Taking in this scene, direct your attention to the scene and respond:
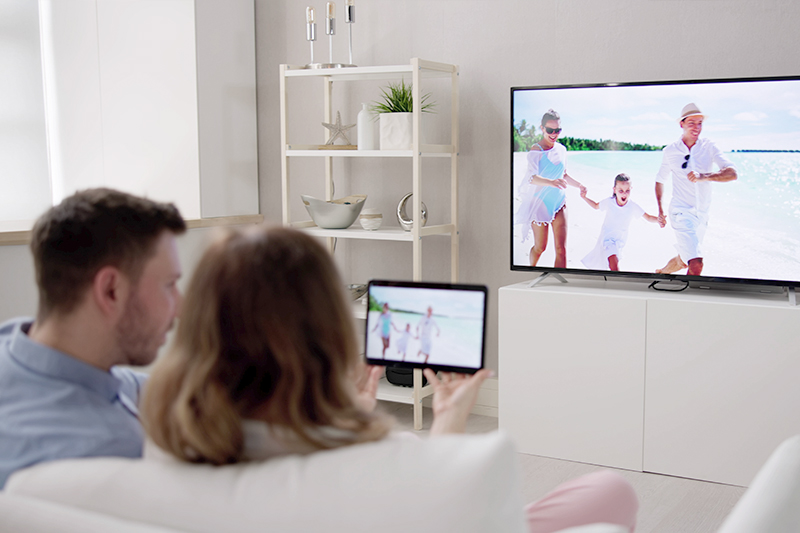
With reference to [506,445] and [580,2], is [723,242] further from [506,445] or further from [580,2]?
[506,445]

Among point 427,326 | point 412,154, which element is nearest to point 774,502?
point 427,326

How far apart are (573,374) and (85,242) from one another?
2.12 m

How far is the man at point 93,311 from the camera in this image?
3.58 feet

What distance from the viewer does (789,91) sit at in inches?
101

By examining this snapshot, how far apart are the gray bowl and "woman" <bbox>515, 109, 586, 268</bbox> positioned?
2.51 feet

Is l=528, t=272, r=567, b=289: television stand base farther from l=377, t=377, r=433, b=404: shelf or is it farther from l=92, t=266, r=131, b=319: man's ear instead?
l=92, t=266, r=131, b=319: man's ear

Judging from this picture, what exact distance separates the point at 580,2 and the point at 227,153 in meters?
1.81

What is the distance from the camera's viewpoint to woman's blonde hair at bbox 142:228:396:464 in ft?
2.85

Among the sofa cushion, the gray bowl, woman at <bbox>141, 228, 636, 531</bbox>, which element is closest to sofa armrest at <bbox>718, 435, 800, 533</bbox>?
the sofa cushion

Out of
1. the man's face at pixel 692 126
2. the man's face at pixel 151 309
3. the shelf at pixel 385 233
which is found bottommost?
the shelf at pixel 385 233

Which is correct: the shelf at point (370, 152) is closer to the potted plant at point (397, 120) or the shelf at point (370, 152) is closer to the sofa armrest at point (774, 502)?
the potted plant at point (397, 120)

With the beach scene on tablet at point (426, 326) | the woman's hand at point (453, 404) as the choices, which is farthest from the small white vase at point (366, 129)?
the woman's hand at point (453, 404)

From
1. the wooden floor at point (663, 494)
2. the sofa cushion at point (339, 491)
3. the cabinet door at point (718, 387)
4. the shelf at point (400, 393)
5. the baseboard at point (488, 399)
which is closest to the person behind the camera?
the sofa cushion at point (339, 491)

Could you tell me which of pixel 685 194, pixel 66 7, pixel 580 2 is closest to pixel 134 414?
pixel 685 194
